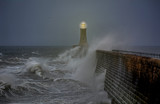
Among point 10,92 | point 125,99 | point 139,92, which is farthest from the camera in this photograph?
point 10,92

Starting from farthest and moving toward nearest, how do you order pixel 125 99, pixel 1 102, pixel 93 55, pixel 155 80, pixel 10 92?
1. pixel 93 55
2. pixel 10 92
3. pixel 1 102
4. pixel 125 99
5. pixel 155 80

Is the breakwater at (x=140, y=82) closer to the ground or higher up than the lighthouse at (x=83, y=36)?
closer to the ground

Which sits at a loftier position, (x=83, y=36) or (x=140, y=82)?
(x=83, y=36)

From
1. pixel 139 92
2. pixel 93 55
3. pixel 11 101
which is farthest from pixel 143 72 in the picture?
pixel 93 55

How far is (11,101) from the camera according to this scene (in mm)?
9102

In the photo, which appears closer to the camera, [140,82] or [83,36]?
[140,82]

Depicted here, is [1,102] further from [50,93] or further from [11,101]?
[50,93]

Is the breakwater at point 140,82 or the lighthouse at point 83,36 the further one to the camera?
the lighthouse at point 83,36

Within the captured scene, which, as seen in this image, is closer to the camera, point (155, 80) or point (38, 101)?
point (155, 80)

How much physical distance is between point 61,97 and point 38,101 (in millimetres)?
1731

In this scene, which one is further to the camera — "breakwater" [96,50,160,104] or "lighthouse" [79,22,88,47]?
"lighthouse" [79,22,88,47]

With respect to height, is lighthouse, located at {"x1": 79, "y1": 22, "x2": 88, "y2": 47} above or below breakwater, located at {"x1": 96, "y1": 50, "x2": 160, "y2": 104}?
above

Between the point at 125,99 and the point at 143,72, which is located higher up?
the point at 143,72

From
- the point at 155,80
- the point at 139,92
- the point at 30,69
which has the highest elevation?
the point at 155,80
